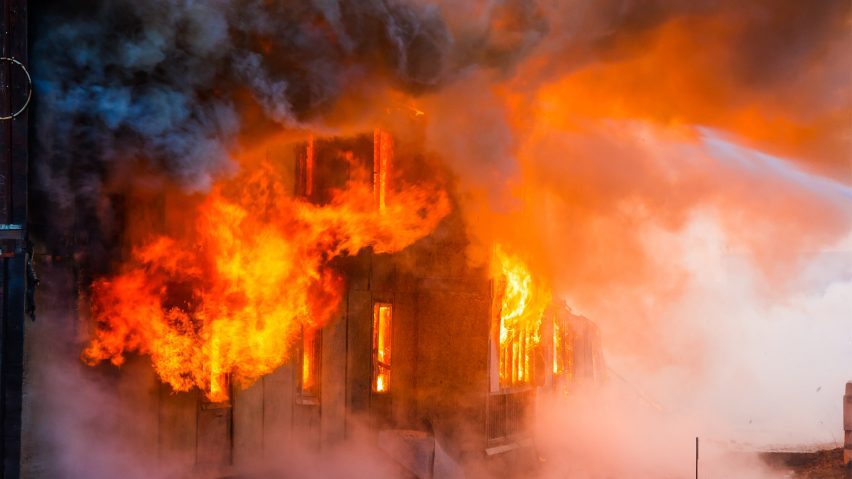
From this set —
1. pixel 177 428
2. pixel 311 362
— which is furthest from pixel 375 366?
pixel 177 428

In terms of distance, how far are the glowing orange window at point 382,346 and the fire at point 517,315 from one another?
2.19 meters

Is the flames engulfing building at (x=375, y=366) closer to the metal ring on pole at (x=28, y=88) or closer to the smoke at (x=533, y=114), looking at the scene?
the smoke at (x=533, y=114)

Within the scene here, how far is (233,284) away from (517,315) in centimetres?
618

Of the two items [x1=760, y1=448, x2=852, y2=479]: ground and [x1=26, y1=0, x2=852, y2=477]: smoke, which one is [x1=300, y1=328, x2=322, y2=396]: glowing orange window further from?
[x1=760, y1=448, x2=852, y2=479]: ground

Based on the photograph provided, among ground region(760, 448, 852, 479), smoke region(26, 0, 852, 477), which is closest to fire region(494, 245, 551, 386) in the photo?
smoke region(26, 0, 852, 477)

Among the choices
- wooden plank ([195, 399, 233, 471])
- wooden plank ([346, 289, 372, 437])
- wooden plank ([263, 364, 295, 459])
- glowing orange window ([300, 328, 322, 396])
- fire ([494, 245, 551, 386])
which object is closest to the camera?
wooden plank ([195, 399, 233, 471])

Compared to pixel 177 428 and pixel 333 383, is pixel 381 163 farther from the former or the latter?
pixel 177 428

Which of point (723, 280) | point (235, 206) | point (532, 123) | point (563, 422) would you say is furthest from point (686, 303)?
point (235, 206)

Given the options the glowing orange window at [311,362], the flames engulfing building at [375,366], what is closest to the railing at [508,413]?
the flames engulfing building at [375,366]

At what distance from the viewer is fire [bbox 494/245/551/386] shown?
14227 mm

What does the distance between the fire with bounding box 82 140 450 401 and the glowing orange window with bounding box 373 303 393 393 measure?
121 centimetres

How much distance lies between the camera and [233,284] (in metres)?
10.5

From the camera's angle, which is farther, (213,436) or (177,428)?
(213,436)

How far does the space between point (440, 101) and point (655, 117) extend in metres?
5.59
